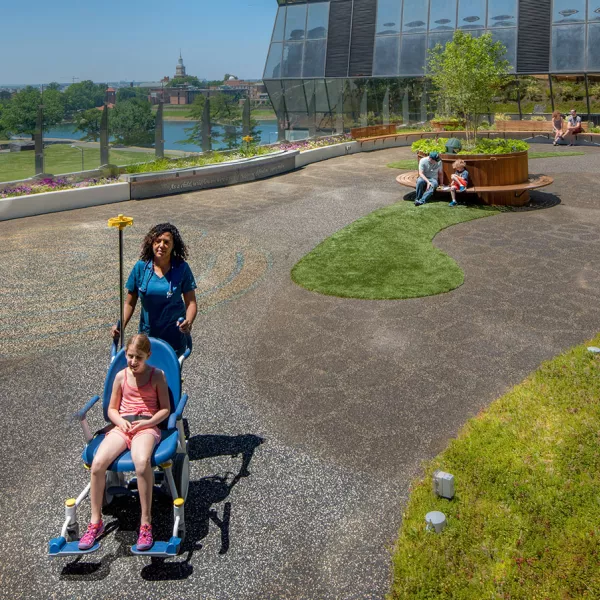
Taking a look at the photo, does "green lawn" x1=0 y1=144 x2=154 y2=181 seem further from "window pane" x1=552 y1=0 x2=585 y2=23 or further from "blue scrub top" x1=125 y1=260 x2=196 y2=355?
"window pane" x1=552 y1=0 x2=585 y2=23

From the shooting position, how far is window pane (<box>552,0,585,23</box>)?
32.1m

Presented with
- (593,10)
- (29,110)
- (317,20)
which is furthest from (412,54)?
(29,110)

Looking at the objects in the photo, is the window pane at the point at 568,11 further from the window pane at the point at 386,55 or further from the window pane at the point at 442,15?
the window pane at the point at 386,55

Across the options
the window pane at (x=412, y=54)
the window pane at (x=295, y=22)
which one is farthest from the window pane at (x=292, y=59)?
the window pane at (x=412, y=54)

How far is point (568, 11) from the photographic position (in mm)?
32219

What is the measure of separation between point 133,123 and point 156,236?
15.4m

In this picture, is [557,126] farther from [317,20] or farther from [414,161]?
[317,20]

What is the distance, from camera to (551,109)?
32875 millimetres

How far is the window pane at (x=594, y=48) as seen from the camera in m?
31.6

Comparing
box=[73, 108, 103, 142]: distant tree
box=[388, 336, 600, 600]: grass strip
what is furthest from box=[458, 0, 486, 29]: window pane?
box=[388, 336, 600, 600]: grass strip

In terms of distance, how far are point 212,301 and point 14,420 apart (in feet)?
13.6

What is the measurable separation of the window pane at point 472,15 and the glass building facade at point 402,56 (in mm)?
53

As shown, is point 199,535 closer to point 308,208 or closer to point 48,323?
point 48,323

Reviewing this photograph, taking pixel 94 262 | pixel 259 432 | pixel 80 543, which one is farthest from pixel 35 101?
pixel 80 543
